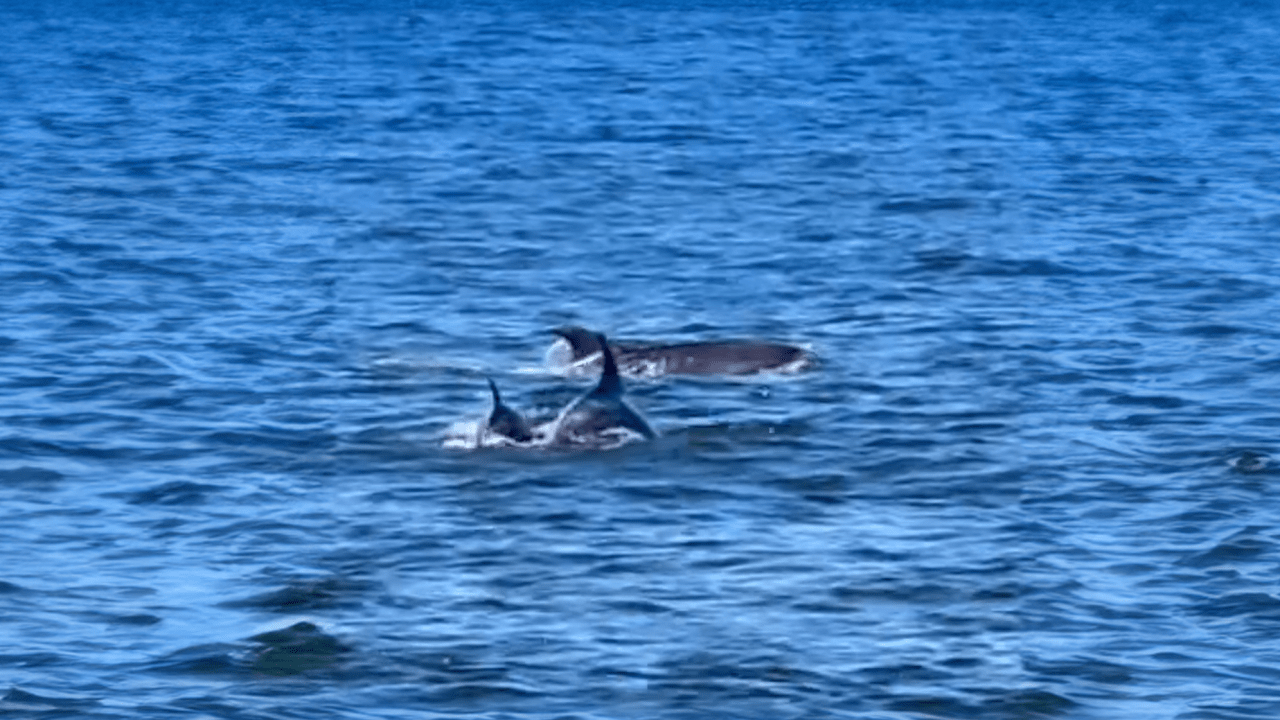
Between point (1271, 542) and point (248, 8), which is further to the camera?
point (248, 8)

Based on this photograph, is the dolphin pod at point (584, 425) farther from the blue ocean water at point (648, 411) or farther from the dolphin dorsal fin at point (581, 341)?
the dolphin dorsal fin at point (581, 341)

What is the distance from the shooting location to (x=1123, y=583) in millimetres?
17688

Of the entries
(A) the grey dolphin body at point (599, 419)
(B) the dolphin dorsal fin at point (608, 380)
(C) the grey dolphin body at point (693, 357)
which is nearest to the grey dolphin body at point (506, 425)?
(A) the grey dolphin body at point (599, 419)

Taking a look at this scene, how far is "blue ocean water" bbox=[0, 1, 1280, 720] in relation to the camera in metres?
16.1

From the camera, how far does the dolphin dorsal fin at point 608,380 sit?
72.4 ft

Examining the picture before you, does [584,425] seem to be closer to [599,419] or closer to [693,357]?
[599,419]

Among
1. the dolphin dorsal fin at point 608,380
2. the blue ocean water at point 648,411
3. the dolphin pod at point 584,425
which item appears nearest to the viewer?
the blue ocean water at point 648,411

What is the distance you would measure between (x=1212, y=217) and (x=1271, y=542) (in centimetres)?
1724

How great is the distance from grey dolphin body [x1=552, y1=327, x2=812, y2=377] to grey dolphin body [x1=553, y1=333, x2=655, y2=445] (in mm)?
2639

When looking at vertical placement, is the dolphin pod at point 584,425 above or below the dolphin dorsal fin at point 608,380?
below

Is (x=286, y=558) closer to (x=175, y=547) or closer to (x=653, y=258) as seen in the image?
(x=175, y=547)

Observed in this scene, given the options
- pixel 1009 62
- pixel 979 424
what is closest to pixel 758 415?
pixel 979 424

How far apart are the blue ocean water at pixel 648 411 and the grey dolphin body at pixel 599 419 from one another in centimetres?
33

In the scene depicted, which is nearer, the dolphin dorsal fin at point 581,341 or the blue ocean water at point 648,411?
the blue ocean water at point 648,411
